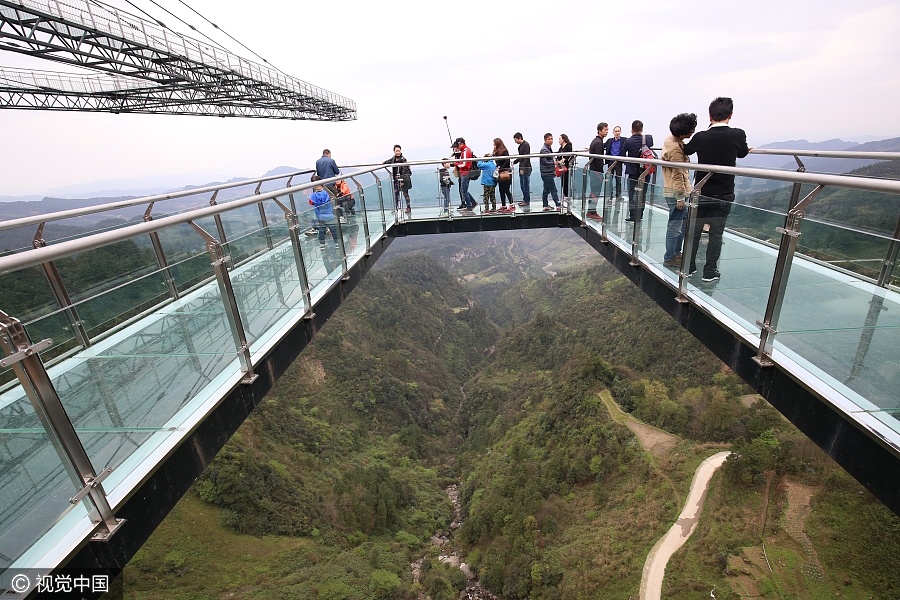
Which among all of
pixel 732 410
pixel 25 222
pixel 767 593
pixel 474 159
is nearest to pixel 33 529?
pixel 25 222

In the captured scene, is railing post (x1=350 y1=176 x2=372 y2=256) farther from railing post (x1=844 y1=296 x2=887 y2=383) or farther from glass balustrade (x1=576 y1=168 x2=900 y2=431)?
railing post (x1=844 y1=296 x2=887 y2=383)

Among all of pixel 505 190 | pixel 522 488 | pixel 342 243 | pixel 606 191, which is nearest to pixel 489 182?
pixel 505 190

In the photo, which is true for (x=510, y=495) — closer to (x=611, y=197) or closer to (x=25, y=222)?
(x=611, y=197)

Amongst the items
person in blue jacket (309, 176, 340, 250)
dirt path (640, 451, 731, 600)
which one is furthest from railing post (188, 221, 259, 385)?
dirt path (640, 451, 731, 600)

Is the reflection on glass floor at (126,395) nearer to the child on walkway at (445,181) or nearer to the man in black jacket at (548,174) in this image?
Answer: the child on walkway at (445,181)

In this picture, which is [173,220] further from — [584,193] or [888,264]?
[584,193]

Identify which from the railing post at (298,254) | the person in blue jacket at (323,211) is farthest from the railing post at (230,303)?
the person in blue jacket at (323,211)

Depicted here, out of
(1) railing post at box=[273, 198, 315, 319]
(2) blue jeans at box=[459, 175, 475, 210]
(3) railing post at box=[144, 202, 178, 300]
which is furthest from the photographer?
(2) blue jeans at box=[459, 175, 475, 210]

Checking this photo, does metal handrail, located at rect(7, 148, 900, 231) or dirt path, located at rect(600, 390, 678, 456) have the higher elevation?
metal handrail, located at rect(7, 148, 900, 231)
